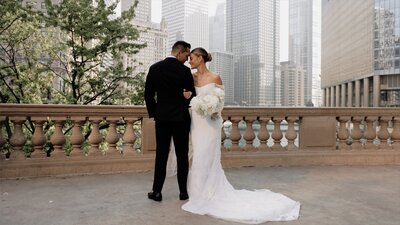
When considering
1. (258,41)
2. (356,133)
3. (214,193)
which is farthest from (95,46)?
(258,41)

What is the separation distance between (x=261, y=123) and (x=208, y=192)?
307 cm

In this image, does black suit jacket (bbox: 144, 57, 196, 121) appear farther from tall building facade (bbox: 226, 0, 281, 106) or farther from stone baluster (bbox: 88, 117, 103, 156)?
tall building facade (bbox: 226, 0, 281, 106)

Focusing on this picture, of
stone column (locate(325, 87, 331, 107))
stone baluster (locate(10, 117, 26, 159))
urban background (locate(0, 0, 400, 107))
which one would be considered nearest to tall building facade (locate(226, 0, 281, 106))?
urban background (locate(0, 0, 400, 107))

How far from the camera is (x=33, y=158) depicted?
22.6 feet

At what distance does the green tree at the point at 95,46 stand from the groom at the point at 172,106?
14577 millimetres

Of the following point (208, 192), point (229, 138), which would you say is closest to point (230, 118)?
point (229, 138)

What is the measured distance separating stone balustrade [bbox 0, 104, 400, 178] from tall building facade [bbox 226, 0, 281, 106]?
115 metres

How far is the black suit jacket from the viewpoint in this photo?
5.29 metres

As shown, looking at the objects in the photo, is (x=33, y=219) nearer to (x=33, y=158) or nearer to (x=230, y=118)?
(x=33, y=158)

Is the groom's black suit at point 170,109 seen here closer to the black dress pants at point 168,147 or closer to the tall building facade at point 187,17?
the black dress pants at point 168,147

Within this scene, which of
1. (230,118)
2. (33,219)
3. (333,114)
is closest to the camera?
(33,219)

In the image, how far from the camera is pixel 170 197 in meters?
5.62

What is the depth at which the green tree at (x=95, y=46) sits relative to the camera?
19.6m

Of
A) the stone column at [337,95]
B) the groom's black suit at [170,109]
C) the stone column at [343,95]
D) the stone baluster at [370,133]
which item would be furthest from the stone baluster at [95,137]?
the stone column at [337,95]
